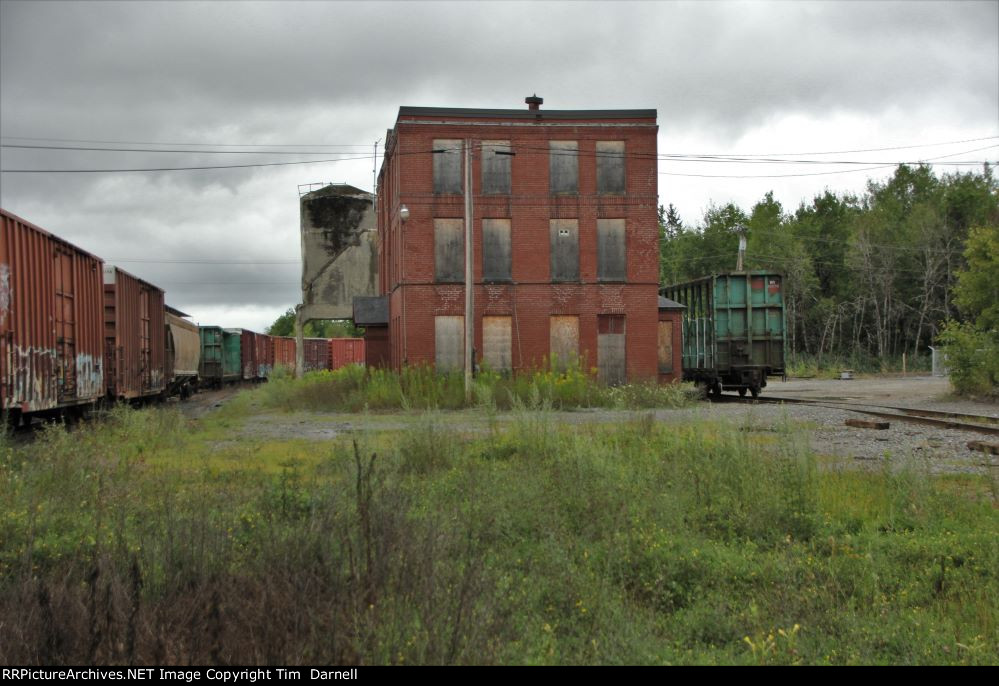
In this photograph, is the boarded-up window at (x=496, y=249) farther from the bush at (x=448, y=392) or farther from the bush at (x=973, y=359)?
the bush at (x=973, y=359)

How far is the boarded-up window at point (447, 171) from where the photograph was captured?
1185 inches

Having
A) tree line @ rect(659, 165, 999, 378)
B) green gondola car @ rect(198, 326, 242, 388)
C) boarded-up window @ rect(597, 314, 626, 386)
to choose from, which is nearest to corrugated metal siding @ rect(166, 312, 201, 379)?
green gondola car @ rect(198, 326, 242, 388)

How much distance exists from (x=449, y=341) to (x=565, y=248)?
17.3ft

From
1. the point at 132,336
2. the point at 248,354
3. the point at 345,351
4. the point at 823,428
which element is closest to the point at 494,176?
the point at 132,336

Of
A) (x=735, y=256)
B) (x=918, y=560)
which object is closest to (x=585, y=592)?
(x=918, y=560)

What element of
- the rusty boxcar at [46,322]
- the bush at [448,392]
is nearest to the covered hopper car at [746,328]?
the bush at [448,392]

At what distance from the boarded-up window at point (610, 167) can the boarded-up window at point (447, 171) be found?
5.03m

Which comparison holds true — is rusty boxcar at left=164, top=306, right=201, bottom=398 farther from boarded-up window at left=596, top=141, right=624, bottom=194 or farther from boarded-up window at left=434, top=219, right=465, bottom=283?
boarded-up window at left=596, top=141, right=624, bottom=194

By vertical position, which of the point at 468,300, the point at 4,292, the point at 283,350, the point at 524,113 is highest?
the point at 524,113

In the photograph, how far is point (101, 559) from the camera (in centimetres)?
459

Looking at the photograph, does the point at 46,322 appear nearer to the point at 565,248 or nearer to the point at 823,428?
the point at 823,428

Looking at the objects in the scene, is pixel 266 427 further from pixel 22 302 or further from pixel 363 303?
pixel 363 303

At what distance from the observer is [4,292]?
13.2m

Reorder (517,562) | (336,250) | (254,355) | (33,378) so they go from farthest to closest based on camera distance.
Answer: (254,355) < (336,250) < (33,378) < (517,562)
